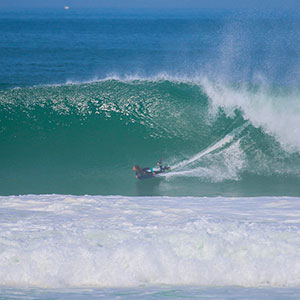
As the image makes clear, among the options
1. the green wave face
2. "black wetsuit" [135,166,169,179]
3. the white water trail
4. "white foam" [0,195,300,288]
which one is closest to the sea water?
"white foam" [0,195,300,288]

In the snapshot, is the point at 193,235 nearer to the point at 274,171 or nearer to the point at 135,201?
the point at 135,201

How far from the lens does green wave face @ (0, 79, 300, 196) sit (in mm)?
9109

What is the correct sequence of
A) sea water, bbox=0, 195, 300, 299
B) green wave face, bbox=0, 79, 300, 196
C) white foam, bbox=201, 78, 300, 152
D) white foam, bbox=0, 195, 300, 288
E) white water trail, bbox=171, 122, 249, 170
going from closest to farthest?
1. sea water, bbox=0, 195, 300, 299
2. white foam, bbox=0, 195, 300, 288
3. green wave face, bbox=0, 79, 300, 196
4. white water trail, bbox=171, 122, 249, 170
5. white foam, bbox=201, 78, 300, 152

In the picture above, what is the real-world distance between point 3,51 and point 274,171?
96.3 feet

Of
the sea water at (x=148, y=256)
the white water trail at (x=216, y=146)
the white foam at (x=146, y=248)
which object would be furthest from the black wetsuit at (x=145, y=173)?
the sea water at (x=148, y=256)

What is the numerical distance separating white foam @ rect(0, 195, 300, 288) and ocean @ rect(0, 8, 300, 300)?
1 centimetres

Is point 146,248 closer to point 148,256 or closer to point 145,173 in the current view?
point 148,256

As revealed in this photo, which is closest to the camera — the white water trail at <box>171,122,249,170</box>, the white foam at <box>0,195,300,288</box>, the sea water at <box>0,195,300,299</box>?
the sea water at <box>0,195,300,299</box>

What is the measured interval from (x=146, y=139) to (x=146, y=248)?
6.24m

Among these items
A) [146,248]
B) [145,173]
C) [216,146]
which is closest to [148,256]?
[146,248]

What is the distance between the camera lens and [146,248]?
4.81 m

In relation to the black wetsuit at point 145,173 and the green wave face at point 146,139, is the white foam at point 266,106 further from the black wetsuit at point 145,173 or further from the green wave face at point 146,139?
the black wetsuit at point 145,173

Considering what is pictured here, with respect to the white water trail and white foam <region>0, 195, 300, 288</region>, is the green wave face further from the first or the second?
white foam <region>0, 195, 300, 288</region>

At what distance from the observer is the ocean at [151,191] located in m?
4.54
